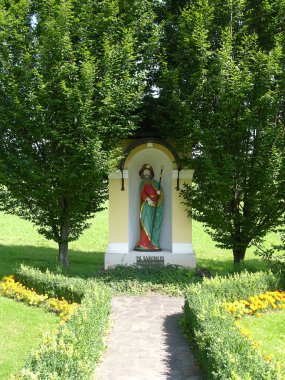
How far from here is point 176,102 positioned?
1007cm

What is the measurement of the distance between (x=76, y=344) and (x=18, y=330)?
2.34m

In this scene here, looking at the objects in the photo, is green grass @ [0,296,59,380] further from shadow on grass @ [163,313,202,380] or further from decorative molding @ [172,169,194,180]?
decorative molding @ [172,169,194,180]

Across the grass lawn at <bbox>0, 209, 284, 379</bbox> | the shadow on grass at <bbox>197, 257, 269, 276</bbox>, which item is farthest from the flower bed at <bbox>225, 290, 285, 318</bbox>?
the shadow on grass at <bbox>197, 257, 269, 276</bbox>

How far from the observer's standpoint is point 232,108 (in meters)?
9.71

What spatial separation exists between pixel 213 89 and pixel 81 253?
9591mm

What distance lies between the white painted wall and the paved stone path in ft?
11.8

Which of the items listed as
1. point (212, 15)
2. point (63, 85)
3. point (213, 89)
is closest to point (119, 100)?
point (63, 85)

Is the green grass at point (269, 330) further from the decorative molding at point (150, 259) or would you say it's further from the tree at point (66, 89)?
the tree at point (66, 89)

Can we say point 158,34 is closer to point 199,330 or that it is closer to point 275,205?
point 275,205

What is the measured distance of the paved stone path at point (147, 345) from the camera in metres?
5.61

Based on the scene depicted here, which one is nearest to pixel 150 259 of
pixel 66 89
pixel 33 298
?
pixel 33 298

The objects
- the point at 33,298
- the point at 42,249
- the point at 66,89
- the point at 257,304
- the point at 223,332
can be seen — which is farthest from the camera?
the point at 42,249

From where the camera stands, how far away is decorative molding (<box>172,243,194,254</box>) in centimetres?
1181

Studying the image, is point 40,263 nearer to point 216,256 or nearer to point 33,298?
point 33,298
